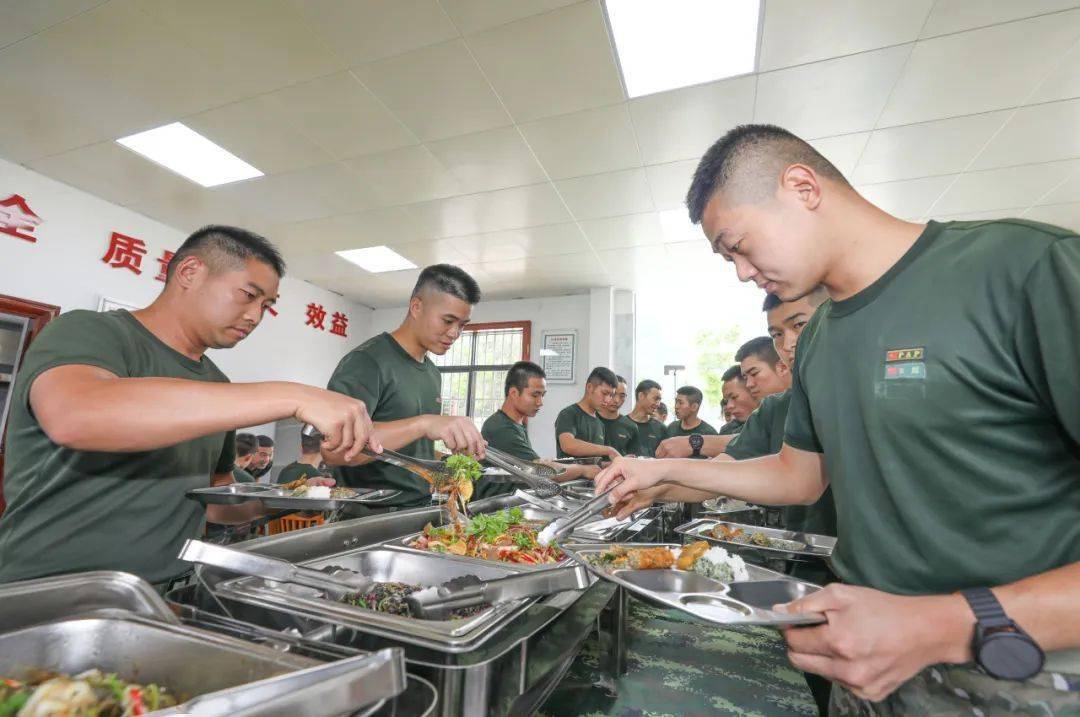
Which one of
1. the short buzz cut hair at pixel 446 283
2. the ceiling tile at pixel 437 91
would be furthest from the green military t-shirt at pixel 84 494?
the ceiling tile at pixel 437 91

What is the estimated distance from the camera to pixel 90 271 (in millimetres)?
5469

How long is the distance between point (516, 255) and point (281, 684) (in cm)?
664

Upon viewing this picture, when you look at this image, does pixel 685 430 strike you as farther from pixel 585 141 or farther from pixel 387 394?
pixel 387 394

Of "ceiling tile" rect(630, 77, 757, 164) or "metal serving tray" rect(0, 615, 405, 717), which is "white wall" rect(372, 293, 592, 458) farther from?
"metal serving tray" rect(0, 615, 405, 717)

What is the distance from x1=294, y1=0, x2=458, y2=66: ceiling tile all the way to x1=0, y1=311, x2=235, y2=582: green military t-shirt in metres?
2.51

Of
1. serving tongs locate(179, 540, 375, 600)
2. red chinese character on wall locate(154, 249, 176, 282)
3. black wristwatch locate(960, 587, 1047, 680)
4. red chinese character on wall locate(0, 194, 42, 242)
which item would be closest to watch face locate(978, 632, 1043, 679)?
black wristwatch locate(960, 587, 1047, 680)

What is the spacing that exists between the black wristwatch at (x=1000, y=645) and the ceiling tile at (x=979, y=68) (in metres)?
3.75

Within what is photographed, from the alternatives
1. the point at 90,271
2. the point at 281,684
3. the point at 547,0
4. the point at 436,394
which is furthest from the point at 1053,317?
the point at 90,271

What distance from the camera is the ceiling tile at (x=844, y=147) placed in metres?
4.02

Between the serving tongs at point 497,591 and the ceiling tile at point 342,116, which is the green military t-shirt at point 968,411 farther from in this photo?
the ceiling tile at point 342,116

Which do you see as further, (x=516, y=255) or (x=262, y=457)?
(x=516, y=255)

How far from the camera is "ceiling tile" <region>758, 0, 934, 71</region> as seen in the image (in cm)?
285

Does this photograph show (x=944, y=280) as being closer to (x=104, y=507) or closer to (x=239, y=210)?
(x=104, y=507)

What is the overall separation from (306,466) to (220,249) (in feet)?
11.0
